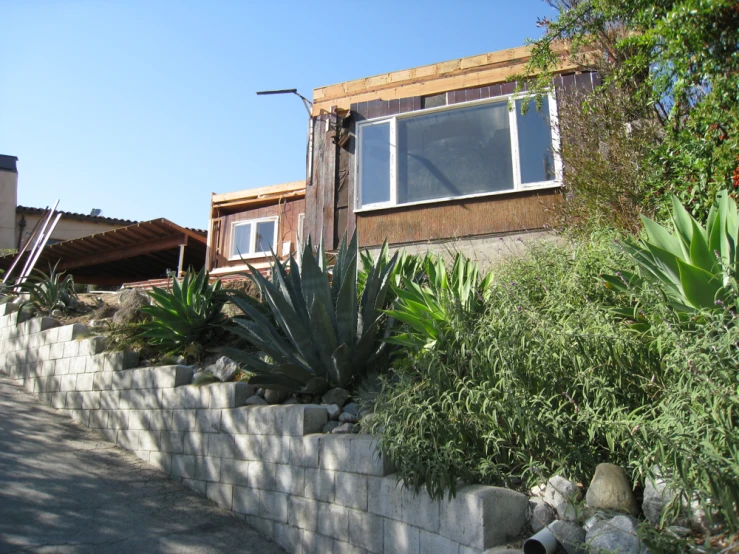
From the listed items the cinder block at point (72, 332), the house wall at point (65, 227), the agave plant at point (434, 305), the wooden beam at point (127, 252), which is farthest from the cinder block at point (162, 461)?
the house wall at point (65, 227)

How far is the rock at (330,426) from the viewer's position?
16.7ft

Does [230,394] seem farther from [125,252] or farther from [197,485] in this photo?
[125,252]

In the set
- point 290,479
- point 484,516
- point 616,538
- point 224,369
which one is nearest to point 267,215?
point 224,369

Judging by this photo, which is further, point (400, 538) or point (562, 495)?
point (400, 538)

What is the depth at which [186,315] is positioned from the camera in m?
7.12

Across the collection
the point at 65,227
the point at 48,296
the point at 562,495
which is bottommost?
the point at 562,495

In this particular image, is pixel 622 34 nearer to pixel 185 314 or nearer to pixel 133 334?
pixel 185 314

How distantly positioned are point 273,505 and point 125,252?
470 inches

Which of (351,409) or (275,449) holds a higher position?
(351,409)

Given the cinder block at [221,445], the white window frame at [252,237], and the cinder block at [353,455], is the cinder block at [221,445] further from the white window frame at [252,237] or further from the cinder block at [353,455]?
the white window frame at [252,237]

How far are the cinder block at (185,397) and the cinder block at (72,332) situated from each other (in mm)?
2221

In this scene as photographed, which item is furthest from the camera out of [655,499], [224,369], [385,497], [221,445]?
[224,369]

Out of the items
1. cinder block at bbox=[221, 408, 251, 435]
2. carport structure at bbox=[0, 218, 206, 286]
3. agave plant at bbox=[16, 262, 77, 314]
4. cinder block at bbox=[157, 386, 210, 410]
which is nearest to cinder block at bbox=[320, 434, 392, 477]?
cinder block at bbox=[221, 408, 251, 435]

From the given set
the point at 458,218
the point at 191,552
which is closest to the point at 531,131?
the point at 458,218
